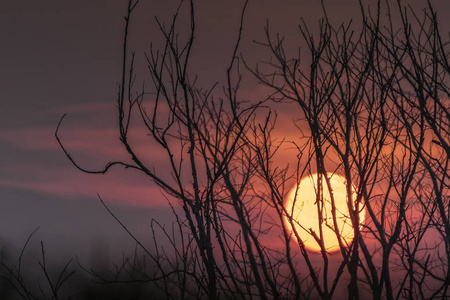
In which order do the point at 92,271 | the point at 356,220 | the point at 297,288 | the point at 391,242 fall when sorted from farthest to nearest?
the point at 92,271 → the point at 391,242 → the point at 297,288 → the point at 356,220

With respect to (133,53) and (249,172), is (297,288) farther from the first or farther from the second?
(249,172)

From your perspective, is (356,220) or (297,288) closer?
(356,220)

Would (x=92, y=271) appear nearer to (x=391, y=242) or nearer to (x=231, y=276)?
(x=231, y=276)

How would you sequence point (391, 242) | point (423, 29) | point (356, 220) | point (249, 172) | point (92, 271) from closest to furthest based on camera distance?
point (356, 220)
point (391, 242)
point (92, 271)
point (423, 29)
point (249, 172)

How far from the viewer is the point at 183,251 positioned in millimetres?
5188

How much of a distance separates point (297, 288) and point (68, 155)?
188 centimetres

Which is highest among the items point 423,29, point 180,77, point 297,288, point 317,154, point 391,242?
point 423,29

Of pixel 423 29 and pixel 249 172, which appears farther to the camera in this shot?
pixel 249 172

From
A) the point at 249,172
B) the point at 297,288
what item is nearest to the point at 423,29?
the point at 249,172

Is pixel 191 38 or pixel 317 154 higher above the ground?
pixel 191 38

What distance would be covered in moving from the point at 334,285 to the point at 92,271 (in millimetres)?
2251

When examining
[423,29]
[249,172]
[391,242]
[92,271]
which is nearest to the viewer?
[391,242]

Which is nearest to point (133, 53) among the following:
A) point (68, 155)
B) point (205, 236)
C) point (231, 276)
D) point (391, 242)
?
point (68, 155)

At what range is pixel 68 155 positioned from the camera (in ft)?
13.8
